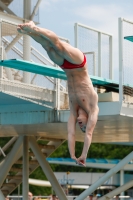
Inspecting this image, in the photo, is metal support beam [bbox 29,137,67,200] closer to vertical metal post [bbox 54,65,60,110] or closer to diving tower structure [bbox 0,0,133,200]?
diving tower structure [bbox 0,0,133,200]

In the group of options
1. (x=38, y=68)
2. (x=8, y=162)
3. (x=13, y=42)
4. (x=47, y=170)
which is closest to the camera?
(x=38, y=68)

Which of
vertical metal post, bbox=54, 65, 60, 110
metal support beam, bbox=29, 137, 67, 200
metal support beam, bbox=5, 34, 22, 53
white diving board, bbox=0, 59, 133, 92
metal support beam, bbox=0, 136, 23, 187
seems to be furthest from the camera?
metal support beam, bbox=29, 137, 67, 200

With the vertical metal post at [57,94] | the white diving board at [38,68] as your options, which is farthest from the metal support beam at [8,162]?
the white diving board at [38,68]

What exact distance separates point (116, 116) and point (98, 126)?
15.2ft

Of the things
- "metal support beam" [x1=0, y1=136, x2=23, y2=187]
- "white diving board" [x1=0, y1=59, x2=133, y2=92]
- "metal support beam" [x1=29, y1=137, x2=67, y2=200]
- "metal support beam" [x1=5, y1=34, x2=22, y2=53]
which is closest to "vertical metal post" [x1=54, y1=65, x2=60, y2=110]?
"metal support beam" [x1=5, y1=34, x2=22, y2=53]

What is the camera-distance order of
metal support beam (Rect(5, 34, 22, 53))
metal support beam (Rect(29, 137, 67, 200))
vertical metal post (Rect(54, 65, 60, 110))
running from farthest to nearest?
metal support beam (Rect(29, 137, 67, 200)), metal support beam (Rect(5, 34, 22, 53)), vertical metal post (Rect(54, 65, 60, 110))

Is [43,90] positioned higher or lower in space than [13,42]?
lower

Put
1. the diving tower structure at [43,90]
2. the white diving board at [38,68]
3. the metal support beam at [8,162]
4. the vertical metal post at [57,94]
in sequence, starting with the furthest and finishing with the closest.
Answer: the metal support beam at [8,162]
the vertical metal post at [57,94]
the diving tower structure at [43,90]
the white diving board at [38,68]

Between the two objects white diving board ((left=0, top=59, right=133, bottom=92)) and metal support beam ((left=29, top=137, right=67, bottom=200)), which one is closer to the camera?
white diving board ((left=0, top=59, right=133, bottom=92))

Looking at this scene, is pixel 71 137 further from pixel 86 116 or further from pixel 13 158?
pixel 13 158

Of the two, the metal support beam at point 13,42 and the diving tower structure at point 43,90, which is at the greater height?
the metal support beam at point 13,42

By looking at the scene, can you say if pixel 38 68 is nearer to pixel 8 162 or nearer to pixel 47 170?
pixel 8 162

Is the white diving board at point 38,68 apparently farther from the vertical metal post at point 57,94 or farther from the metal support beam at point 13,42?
the metal support beam at point 13,42

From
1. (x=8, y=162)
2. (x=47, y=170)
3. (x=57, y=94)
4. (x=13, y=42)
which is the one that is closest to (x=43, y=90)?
(x=57, y=94)
